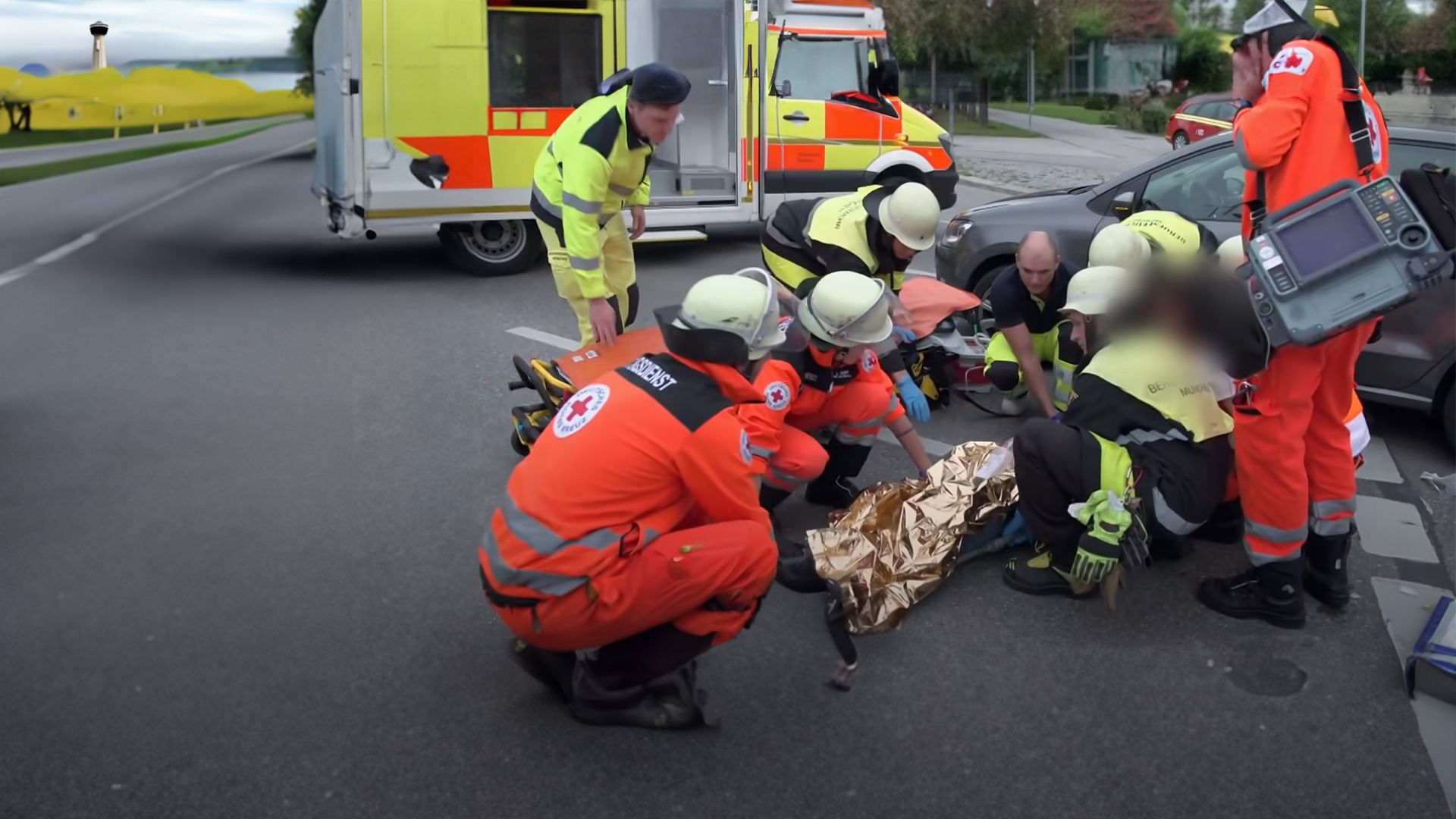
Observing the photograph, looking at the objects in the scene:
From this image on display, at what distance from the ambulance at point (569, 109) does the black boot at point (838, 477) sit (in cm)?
568

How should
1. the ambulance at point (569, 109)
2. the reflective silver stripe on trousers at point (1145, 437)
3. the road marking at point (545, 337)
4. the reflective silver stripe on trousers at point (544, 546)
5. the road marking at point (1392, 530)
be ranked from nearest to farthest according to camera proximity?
the reflective silver stripe on trousers at point (544, 546) < the reflective silver stripe on trousers at point (1145, 437) < the road marking at point (1392, 530) < the road marking at point (545, 337) < the ambulance at point (569, 109)

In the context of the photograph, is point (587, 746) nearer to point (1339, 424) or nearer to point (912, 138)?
point (1339, 424)

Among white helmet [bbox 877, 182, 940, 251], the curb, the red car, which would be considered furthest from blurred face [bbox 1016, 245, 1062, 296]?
the red car

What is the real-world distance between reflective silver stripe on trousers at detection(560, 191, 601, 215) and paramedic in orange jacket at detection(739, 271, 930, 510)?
Result: 1.04 metres

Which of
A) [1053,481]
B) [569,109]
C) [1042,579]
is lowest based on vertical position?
[1042,579]

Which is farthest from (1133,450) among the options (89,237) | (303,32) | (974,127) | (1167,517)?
(303,32)

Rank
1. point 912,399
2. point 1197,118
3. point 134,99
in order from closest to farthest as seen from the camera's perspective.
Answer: point 912,399 → point 1197,118 → point 134,99

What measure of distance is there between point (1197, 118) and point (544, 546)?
851 inches

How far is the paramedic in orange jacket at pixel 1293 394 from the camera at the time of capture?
12.1 ft

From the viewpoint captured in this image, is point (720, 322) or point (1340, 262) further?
point (1340, 262)

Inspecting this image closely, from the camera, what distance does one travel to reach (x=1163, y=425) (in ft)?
13.3

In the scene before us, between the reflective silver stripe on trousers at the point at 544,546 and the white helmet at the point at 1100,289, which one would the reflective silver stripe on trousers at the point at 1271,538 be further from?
the reflective silver stripe on trousers at the point at 544,546

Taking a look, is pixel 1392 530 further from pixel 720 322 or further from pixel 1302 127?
pixel 720 322

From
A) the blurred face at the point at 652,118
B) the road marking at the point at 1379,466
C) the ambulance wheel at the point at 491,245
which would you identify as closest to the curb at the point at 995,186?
the ambulance wheel at the point at 491,245
